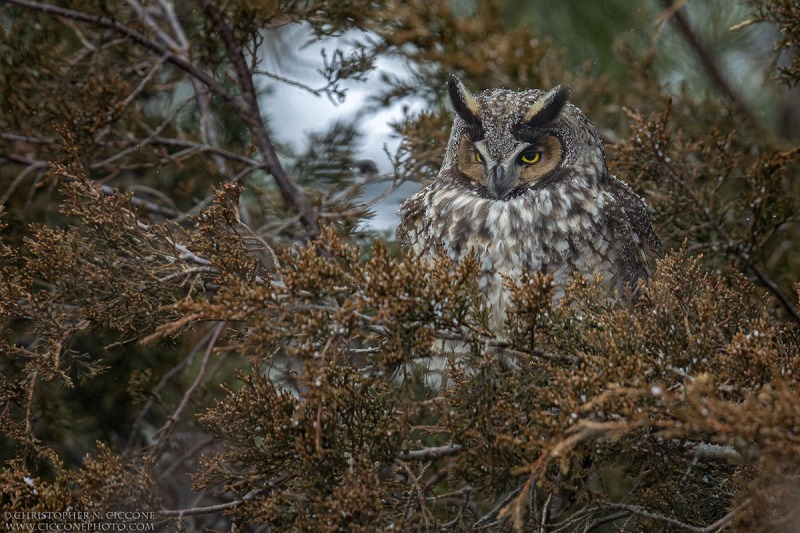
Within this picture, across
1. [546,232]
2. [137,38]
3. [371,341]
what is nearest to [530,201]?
[546,232]

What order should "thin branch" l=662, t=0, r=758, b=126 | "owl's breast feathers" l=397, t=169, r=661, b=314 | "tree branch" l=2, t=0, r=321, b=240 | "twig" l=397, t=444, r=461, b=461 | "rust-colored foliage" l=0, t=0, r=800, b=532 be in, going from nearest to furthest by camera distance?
"rust-colored foliage" l=0, t=0, r=800, b=532, "twig" l=397, t=444, r=461, b=461, "owl's breast feathers" l=397, t=169, r=661, b=314, "tree branch" l=2, t=0, r=321, b=240, "thin branch" l=662, t=0, r=758, b=126

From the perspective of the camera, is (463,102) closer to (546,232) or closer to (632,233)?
(546,232)

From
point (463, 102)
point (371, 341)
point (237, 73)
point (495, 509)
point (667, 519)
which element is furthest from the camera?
point (237, 73)

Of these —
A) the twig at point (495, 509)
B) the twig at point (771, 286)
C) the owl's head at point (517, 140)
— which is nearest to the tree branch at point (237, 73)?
the owl's head at point (517, 140)

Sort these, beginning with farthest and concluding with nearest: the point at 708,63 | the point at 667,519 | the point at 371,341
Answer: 1. the point at 708,63
2. the point at 371,341
3. the point at 667,519

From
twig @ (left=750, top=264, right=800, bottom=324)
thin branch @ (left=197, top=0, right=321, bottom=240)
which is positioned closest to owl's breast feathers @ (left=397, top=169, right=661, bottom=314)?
twig @ (left=750, top=264, right=800, bottom=324)

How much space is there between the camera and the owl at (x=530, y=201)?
2588mm

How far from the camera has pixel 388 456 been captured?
176 cm

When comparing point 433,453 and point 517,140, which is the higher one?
point 517,140

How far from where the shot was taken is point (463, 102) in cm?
271

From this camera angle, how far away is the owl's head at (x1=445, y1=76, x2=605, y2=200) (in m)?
2.60

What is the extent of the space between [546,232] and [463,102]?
544mm

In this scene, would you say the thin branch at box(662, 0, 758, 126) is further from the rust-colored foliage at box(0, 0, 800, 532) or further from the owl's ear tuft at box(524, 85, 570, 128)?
the owl's ear tuft at box(524, 85, 570, 128)

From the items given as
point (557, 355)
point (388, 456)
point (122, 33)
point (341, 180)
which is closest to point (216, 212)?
point (388, 456)
